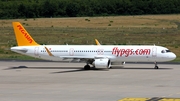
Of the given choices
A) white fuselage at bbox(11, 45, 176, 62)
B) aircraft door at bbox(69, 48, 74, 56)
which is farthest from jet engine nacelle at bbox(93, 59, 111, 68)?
aircraft door at bbox(69, 48, 74, 56)

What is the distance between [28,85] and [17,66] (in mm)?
21010

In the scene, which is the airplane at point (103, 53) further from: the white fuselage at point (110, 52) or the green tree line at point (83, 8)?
the green tree line at point (83, 8)

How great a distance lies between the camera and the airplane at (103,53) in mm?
64500

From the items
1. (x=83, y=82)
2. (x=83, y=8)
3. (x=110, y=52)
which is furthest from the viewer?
(x=83, y=8)

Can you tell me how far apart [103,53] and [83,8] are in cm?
11455

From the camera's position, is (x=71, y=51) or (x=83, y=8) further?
(x=83, y=8)

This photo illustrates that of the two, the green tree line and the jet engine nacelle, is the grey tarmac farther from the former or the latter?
the green tree line

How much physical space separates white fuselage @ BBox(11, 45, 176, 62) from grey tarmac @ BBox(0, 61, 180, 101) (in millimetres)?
1346

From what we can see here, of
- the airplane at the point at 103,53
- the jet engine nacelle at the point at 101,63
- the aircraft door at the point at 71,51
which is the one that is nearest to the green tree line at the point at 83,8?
the airplane at the point at 103,53

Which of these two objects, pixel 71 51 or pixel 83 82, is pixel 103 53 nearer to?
pixel 71 51

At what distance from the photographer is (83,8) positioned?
178875 millimetres

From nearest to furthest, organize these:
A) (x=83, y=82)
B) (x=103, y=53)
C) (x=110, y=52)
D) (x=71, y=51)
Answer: (x=83, y=82) < (x=110, y=52) < (x=103, y=53) < (x=71, y=51)

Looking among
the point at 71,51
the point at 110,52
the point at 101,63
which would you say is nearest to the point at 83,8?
the point at 71,51

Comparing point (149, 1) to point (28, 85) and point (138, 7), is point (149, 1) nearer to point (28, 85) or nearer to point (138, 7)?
point (138, 7)
